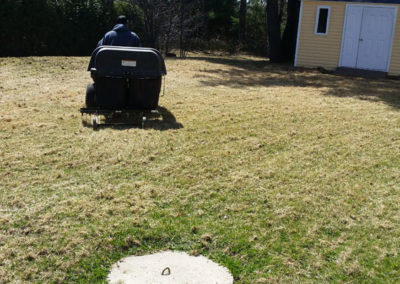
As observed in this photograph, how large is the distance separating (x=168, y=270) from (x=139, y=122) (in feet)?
14.7

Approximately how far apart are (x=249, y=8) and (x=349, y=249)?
27.9 m

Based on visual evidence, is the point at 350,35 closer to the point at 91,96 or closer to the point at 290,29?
the point at 290,29

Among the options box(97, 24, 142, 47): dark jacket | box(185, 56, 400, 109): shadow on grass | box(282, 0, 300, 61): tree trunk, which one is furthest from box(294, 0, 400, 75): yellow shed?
box(97, 24, 142, 47): dark jacket

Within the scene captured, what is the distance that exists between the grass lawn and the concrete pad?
93 mm

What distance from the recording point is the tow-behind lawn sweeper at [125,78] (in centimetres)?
734

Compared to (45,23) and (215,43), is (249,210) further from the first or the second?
(215,43)

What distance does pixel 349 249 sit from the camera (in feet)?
13.2

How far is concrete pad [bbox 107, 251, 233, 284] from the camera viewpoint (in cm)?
353

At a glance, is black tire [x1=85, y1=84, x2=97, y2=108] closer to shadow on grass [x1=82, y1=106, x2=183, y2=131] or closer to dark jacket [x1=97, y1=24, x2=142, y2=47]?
shadow on grass [x1=82, y1=106, x2=183, y2=131]

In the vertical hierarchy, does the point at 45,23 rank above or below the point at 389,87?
above

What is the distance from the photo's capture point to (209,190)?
5.18 meters

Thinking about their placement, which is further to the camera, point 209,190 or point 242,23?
point 242,23

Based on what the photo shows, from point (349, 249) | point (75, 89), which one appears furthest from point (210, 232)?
point (75, 89)

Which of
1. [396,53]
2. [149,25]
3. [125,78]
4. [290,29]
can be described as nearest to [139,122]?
[125,78]
